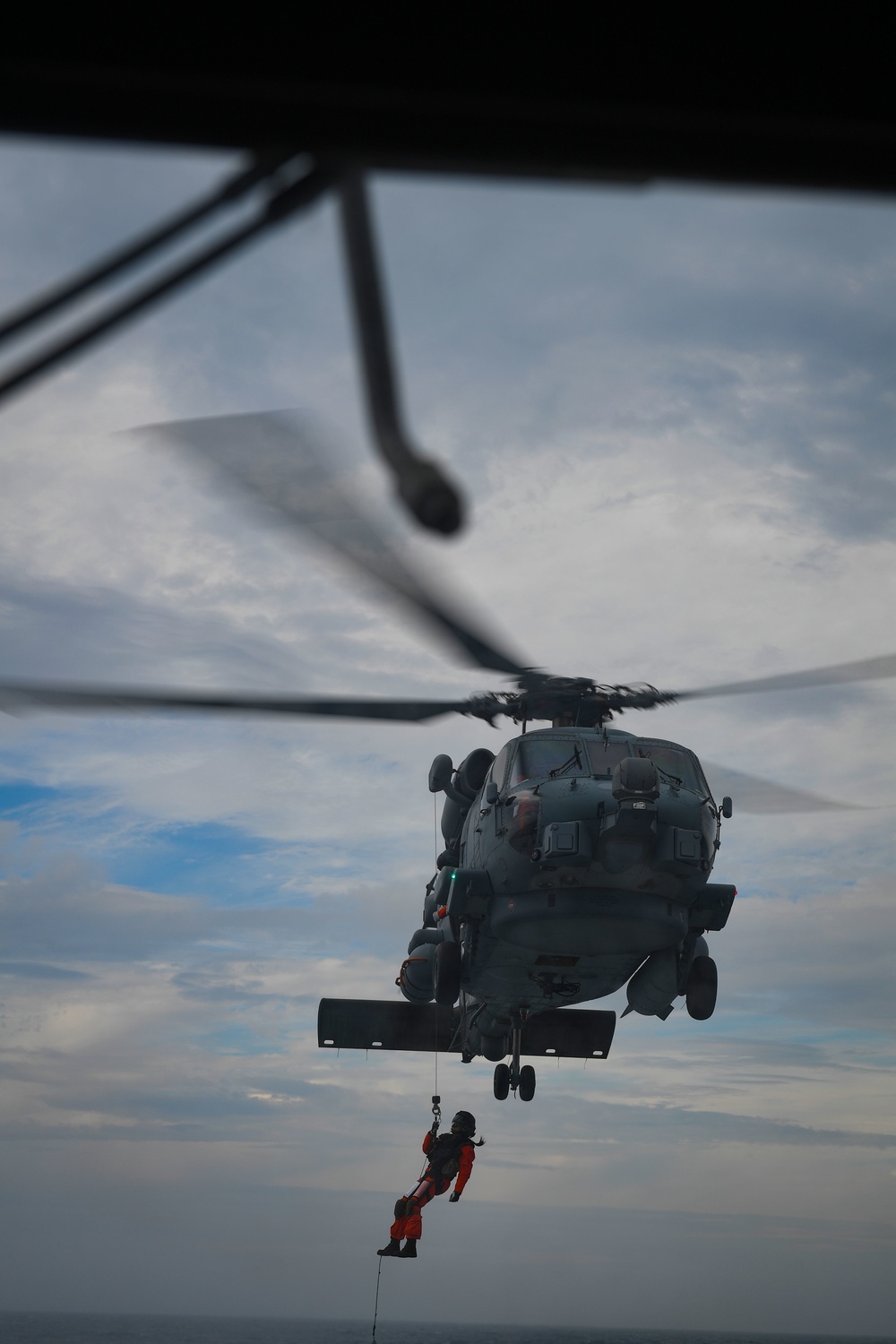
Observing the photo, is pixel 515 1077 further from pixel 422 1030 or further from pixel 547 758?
pixel 547 758

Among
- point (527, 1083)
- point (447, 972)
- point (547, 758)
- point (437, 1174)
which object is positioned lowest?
point (437, 1174)

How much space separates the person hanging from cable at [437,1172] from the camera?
13.3 m

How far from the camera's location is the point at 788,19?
2023mm

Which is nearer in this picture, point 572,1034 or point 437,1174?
point 437,1174

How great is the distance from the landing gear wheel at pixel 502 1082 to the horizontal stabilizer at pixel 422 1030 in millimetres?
876

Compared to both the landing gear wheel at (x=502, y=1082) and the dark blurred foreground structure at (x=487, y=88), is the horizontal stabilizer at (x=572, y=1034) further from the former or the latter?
the dark blurred foreground structure at (x=487, y=88)

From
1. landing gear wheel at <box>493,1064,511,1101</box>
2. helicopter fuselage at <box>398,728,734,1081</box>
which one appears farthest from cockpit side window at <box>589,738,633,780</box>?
landing gear wheel at <box>493,1064,511,1101</box>

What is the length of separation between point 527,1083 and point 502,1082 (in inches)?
14.5

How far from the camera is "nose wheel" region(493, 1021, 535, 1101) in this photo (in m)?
14.0

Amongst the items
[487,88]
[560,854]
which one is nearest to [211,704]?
[560,854]

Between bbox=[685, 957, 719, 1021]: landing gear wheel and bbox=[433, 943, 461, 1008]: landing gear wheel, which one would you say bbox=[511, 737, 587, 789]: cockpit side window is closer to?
bbox=[433, 943, 461, 1008]: landing gear wheel

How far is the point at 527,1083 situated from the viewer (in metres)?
14.2

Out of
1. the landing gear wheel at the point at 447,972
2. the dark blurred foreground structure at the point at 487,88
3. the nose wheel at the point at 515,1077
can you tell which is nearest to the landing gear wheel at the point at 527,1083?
the nose wheel at the point at 515,1077

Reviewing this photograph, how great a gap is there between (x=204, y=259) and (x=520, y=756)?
32.0 ft
